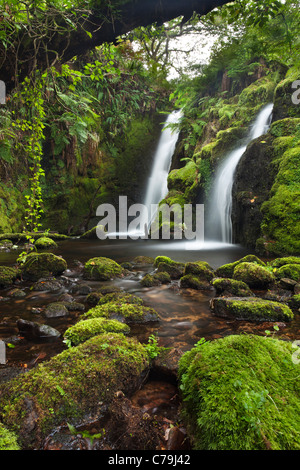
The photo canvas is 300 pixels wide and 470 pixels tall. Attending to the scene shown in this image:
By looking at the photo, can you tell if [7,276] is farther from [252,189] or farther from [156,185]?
[156,185]

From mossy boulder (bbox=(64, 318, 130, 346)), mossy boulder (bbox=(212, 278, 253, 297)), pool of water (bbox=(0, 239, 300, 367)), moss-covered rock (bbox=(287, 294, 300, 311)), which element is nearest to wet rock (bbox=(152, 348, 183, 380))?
pool of water (bbox=(0, 239, 300, 367))

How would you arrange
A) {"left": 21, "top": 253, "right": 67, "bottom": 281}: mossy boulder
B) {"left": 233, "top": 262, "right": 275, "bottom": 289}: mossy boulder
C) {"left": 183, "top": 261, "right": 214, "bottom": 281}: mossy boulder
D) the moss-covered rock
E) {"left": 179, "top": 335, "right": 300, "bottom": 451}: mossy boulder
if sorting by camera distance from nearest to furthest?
{"left": 179, "top": 335, "right": 300, "bottom": 451}: mossy boulder < the moss-covered rock < {"left": 233, "top": 262, "right": 275, "bottom": 289}: mossy boulder < {"left": 183, "top": 261, "right": 214, "bottom": 281}: mossy boulder < {"left": 21, "top": 253, "right": 67, "bottom": 281}: mossy boulder

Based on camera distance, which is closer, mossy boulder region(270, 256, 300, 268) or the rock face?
mossy boulder region(270, 256, 300, 268)

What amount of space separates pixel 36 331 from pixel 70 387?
141 centimetres

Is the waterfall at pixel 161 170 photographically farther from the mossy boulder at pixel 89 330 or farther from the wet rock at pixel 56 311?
the mossy boulder at pixel 89 330

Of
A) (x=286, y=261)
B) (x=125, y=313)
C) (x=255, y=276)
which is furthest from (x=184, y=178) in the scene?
(x=125, y=313)

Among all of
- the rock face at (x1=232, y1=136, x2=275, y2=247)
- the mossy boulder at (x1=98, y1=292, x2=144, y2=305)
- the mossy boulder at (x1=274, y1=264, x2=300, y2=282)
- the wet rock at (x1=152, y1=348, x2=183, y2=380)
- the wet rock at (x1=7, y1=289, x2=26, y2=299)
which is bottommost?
the wet rock at (x1=7, y1=289, x2=26, y2=299)

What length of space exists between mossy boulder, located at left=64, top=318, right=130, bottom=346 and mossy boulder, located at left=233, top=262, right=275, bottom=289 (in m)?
2.87

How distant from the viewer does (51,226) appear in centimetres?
1420

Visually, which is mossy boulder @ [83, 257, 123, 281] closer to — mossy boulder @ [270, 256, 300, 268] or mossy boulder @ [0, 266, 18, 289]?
mossy boulder @ [0, 266, 18, 289]

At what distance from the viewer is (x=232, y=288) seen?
14.3 ft

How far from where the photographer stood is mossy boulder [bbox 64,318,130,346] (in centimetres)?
263

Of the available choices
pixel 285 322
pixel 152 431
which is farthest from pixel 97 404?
pixel 285 322

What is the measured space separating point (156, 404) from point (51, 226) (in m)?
13.7
